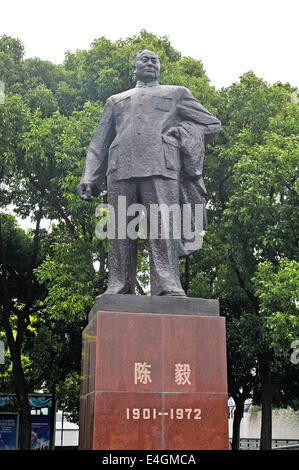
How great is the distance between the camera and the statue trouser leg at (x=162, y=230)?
18.1 ft

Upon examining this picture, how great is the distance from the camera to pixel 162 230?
5.58 m

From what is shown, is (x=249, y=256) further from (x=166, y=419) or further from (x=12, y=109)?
(x=166, y=419)

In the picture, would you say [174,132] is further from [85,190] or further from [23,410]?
[23,410]

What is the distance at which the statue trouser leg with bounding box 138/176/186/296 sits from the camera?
5.51 meters

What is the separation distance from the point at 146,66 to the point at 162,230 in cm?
178

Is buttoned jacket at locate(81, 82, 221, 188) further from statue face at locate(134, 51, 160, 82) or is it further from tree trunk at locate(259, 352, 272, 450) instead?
tree trunk at locate(259, 352, 272, 450)

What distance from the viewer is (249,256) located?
13.5 m

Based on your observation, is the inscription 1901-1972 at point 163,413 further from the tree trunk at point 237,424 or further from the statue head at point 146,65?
the tree trunk at point 237,424

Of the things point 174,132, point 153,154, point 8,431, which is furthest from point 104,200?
point 153,154

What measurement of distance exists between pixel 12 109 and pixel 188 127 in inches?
320

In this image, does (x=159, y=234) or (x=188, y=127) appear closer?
(x=159, y=234)
